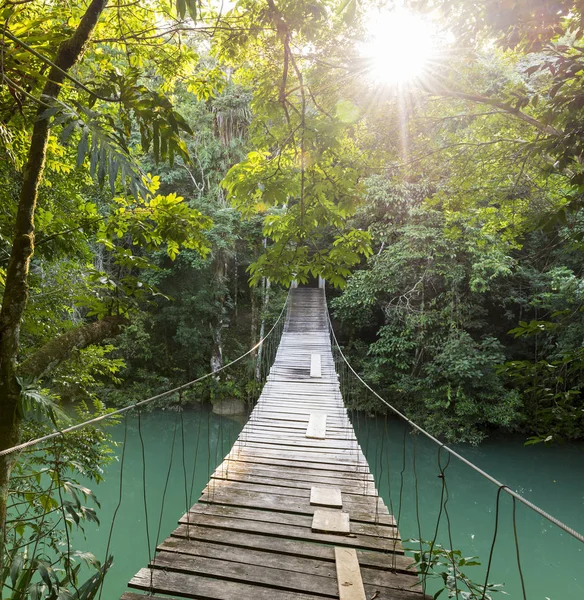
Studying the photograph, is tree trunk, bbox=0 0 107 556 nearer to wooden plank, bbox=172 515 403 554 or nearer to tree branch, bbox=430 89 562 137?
wooden plank, bbox=172 515 403 554

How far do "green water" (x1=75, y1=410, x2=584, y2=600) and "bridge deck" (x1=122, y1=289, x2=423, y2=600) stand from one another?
0.44m

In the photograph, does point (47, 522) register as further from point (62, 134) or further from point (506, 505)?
point (506, 505)

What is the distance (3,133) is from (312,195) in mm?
950

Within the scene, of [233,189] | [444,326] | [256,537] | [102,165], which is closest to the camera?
[102,165]

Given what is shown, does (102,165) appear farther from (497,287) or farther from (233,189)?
(497,287)

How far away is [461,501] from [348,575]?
4677mm

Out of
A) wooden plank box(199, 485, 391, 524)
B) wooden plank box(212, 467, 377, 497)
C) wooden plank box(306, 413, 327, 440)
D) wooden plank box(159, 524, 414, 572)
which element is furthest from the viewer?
wooden plank box(306, 413, 327, 440)

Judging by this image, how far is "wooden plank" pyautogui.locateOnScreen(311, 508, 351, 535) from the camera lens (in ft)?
5.30

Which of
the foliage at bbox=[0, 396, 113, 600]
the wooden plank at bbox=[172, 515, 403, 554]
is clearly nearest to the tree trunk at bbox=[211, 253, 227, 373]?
the foliage at bbox=[0, 396, 113, 600]

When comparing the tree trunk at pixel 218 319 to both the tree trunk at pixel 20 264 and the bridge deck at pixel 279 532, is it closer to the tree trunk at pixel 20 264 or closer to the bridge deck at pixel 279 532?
the bridge deck at pixel 279 532

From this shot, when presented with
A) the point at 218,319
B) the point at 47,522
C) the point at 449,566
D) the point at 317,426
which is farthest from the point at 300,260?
the point at 218,319

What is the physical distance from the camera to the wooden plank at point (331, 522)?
63.6 inches

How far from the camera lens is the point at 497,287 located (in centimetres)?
663

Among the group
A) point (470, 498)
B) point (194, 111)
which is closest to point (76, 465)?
point (470, 498)
